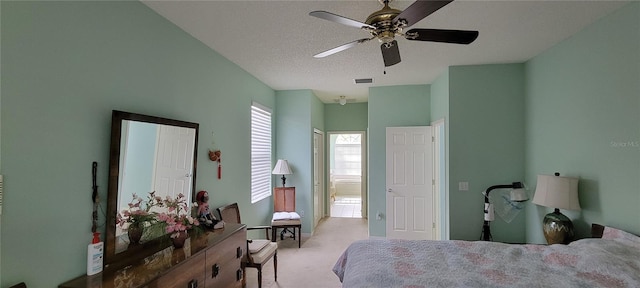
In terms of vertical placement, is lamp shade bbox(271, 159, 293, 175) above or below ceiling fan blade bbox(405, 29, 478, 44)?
below

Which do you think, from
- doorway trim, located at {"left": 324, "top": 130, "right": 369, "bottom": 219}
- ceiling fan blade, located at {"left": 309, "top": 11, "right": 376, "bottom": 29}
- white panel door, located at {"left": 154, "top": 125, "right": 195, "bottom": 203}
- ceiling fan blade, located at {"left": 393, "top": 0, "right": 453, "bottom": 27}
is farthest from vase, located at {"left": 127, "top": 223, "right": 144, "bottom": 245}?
doorway trim, located at {"left": 324, "top": 130, "right": 369, "bottom": 219}

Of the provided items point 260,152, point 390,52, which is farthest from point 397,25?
point 260,152

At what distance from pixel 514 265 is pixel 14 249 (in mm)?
2915

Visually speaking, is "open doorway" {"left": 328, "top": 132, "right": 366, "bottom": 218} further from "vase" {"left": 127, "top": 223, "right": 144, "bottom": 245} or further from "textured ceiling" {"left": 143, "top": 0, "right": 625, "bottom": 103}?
"vase" {"left": 127, "top": 223, "right": 144, "bottom": 245}

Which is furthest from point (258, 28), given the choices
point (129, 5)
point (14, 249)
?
point (14, 249)

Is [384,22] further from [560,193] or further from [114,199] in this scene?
[560,193]

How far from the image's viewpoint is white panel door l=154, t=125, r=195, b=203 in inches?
88.0

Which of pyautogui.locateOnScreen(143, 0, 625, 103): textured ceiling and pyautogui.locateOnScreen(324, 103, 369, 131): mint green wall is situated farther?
pyautogui.locateOnScreen(324, 103, 369, 131): mint green wall

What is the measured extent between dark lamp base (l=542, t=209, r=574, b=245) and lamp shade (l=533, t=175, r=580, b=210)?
0.20 m

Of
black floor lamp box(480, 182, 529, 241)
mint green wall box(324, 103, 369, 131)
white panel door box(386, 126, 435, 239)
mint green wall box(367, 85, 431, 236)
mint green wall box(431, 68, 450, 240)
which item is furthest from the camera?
mint green wall box(324, 103, 369, 131)

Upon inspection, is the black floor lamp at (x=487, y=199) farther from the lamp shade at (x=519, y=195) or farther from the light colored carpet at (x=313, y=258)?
the light colored carpet at (x=313, y=258)

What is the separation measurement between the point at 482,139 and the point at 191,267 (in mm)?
3601

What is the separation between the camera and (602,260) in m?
1.75

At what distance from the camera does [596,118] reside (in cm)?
241
